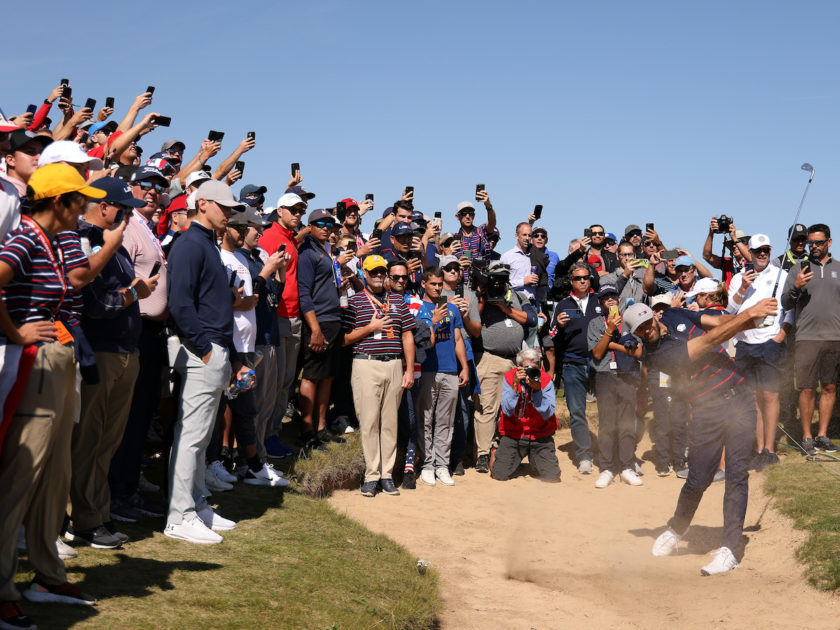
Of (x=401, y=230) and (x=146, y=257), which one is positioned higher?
(x=401, y=230)

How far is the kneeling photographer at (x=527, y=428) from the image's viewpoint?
37.1ft

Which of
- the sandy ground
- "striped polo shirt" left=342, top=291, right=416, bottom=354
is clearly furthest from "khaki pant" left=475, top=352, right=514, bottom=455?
"striped polo shirt" left=342, top=291, right=416, bottom=354

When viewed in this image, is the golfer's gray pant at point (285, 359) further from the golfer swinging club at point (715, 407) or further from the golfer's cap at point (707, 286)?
the golfer's cap at point (707, 286)

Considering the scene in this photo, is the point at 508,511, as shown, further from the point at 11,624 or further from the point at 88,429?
the point at 11,624

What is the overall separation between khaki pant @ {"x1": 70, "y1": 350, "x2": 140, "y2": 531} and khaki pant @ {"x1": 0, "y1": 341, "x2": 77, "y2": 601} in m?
1.06

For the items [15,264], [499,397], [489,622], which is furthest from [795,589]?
[15,264]

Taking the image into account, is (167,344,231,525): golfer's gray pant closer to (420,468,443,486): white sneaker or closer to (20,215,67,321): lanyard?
(20,215,67,321): lanyard

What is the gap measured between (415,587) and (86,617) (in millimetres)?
2902

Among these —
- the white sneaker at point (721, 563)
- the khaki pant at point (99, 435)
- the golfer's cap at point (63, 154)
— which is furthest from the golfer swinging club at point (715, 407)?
the golfer's cap at point (63, 154)

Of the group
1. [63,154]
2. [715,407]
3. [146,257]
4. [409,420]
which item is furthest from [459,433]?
[63,154]

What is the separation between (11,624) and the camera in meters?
4.22

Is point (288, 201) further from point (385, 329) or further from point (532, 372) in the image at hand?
point (532, 372)

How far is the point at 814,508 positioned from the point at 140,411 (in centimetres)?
733

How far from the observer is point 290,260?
9.21m
